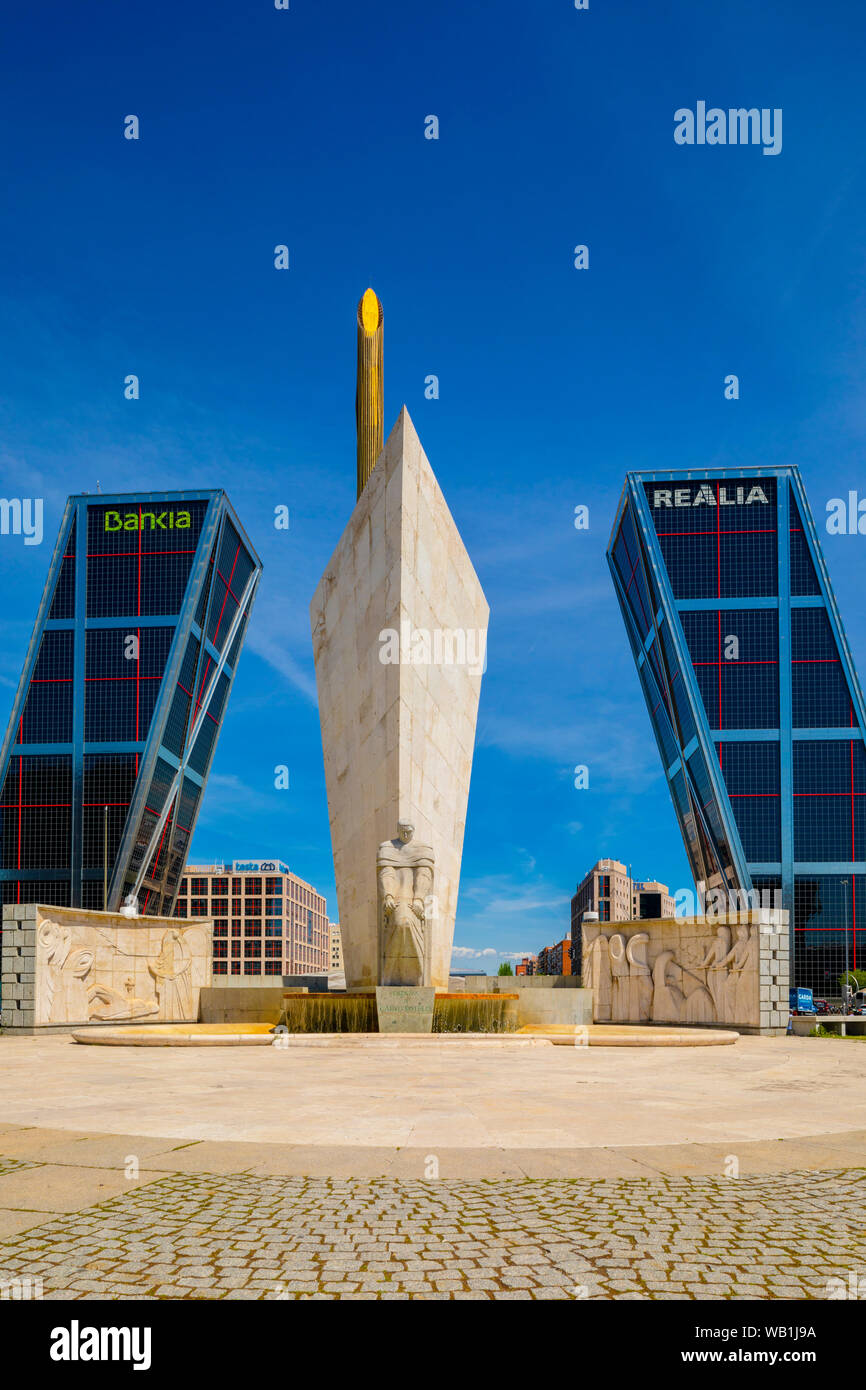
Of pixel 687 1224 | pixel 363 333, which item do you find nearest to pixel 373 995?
pixel 687 1224

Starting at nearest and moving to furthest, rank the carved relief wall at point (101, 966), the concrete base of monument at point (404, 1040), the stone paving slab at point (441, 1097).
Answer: the stone paving slab at point (441, 1097) → the concrete base of monument at point (404, 1040) → the carved relief wall at point (101, 966)

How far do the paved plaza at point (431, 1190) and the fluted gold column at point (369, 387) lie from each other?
27.1m

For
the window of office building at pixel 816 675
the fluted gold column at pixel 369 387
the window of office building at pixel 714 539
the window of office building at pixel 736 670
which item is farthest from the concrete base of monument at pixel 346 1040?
the window of office building at pixel 816 675

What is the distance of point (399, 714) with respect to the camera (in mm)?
21531

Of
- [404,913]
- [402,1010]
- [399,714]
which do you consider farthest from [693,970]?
[399,714]

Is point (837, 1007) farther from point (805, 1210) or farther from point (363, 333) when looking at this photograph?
point (805, 1210)

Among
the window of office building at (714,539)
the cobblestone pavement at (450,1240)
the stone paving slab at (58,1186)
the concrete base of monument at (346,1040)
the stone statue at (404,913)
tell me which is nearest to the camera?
the cobblestone pavement at (450,1240)

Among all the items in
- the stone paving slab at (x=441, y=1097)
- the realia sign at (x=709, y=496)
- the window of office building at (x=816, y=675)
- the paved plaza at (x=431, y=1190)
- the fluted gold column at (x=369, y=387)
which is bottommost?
the stone paving slab at (x=441, y=1097)

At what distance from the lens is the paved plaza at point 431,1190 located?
12.9 feet

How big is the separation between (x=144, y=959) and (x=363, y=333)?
23.3 m

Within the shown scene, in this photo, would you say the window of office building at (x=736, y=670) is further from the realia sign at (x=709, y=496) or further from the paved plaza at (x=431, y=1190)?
the paved plaza at (x=431, y=1190)

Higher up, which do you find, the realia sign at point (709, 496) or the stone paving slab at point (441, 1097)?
the realia sign at point (709, 496)

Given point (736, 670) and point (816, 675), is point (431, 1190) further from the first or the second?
point (816, 675)

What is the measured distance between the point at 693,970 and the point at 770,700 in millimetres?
49195
